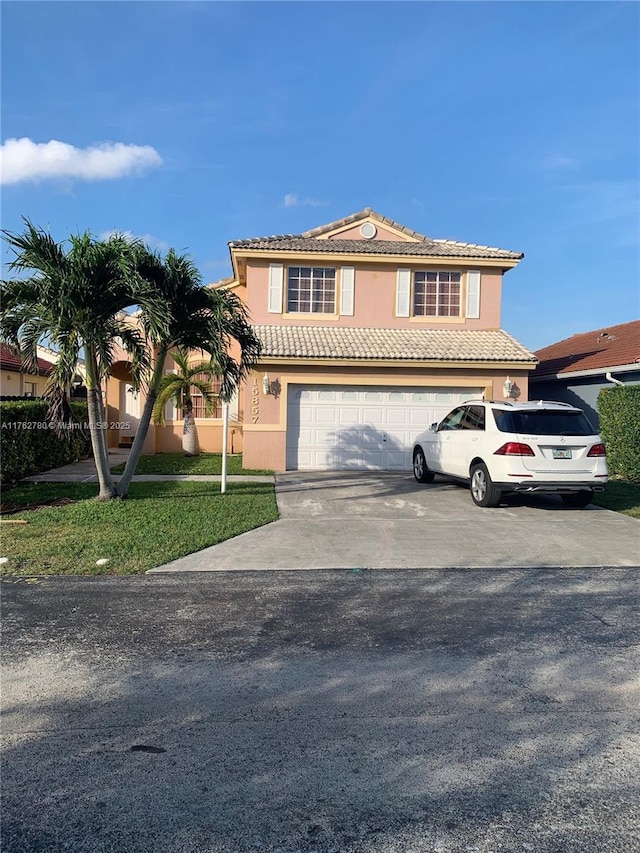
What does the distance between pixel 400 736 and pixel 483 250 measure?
16.5 meters

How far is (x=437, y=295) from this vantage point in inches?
720

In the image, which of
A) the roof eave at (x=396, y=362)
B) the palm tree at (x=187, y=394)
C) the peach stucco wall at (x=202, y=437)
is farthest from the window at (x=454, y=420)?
the peach stucco wall at (x=202, y=437)

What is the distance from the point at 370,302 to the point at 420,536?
10276 millimetres

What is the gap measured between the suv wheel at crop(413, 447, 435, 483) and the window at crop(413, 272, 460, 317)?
17.6 feet

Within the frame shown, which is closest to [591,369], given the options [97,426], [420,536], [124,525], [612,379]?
A: [612,379]

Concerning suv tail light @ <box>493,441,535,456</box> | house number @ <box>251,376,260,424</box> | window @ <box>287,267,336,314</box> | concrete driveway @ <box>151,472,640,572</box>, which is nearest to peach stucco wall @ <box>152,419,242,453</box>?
house number @ <box>251,376,260,424</box>

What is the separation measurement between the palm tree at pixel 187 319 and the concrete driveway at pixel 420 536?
8.80ft

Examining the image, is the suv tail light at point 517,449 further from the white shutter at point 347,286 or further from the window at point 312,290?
the window at point 312,290

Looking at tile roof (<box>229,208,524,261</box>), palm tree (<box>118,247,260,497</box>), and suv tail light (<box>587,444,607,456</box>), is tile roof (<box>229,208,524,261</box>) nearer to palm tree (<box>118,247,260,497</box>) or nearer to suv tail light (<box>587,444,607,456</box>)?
palm tree (<box>118,247,260,497</box>)

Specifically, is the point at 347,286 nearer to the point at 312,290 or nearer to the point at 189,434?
the point at 312,290

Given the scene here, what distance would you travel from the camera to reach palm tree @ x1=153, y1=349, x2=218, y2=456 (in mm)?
19172

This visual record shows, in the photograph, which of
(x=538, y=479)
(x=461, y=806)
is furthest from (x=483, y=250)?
(x=461, y=806)

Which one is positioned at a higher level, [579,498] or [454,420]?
[454,420]

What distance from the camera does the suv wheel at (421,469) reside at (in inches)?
552
